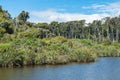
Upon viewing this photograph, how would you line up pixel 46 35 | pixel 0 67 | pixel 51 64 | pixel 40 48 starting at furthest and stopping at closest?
1. pixel 46 35
2. pixel 40 48
3. pixel 51 64
4. pixel 0 67

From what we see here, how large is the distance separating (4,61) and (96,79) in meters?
18.9

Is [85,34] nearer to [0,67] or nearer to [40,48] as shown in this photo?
[40,48]

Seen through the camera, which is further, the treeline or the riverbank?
the treeline

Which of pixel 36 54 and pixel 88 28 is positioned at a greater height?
pixel 88 28

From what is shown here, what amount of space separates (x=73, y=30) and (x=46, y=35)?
37.3 meters

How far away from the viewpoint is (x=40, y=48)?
59094 mm

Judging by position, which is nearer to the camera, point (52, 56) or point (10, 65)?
point (10, 65)

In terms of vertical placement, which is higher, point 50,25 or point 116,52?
point 50,25

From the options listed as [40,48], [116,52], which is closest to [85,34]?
[116,52]

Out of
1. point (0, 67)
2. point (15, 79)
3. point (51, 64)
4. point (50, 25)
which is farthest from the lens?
point (50, 25)

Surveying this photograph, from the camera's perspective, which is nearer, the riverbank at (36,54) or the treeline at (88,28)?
the riverbank at (36,54)

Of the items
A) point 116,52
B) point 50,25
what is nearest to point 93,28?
point 50,25

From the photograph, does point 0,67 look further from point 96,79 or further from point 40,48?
point 96,79

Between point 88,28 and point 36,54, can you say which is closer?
point 36,54
